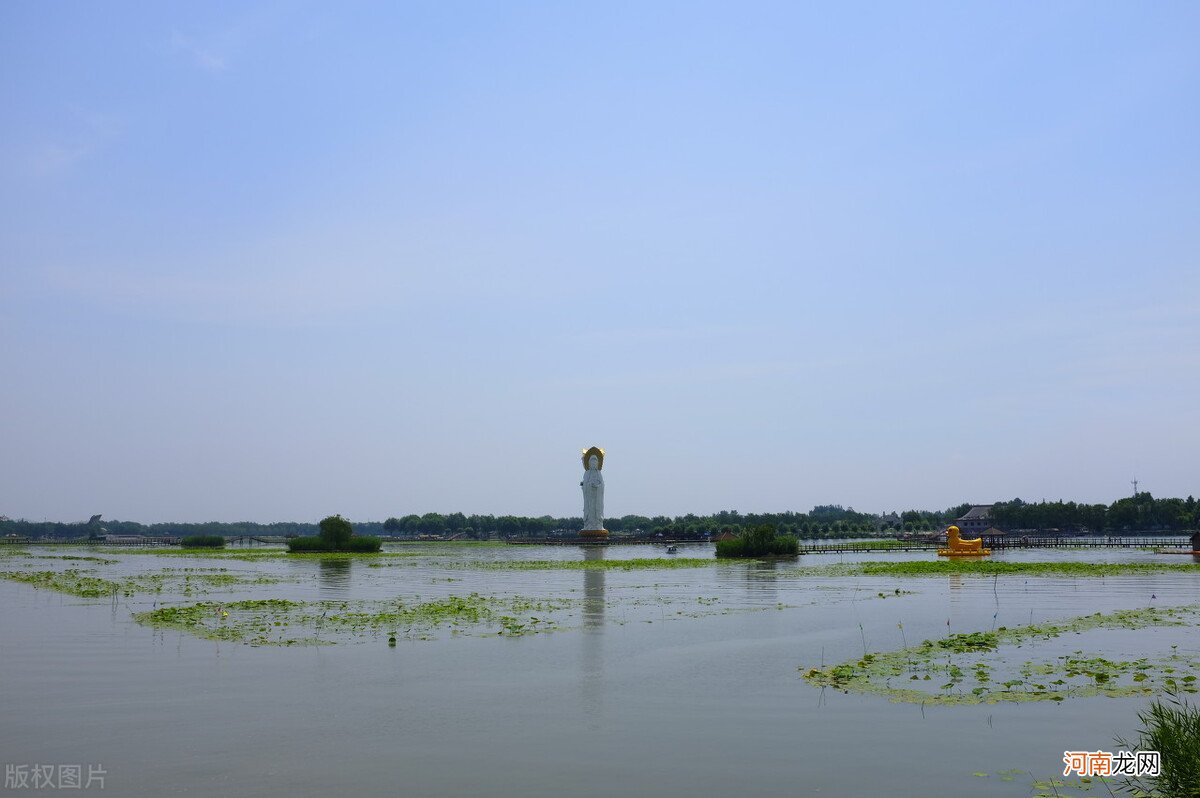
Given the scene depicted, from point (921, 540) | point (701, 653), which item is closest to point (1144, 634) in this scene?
point (701, 653)

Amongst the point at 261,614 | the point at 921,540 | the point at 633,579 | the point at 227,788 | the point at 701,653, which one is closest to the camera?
the point at 227,788

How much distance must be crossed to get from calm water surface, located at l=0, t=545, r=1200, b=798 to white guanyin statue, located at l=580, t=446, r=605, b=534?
101 meters

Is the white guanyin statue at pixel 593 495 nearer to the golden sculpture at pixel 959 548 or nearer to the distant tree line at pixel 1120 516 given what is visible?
the golden sculpture at pixel 959 548

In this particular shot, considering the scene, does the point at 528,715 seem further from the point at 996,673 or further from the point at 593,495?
the point at 593,495

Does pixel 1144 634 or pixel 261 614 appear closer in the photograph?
pixel 1144 634

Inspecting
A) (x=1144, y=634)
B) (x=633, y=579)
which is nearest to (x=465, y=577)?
(x=633, y=579)

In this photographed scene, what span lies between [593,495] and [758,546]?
168ft

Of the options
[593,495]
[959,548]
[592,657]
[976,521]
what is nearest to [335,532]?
[593,495]

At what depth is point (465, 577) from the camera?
5956cm

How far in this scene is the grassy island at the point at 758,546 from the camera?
86.1 m

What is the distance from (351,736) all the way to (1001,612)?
89.0 feet

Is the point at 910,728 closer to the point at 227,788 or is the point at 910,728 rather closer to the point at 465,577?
the point at 227,788

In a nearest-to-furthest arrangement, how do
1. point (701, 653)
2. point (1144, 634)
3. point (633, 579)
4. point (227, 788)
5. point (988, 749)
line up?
point (227, 788), point (988, 749), point (701, 653), point (1144, 634), point (633, 579)

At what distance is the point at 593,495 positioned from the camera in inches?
5315
